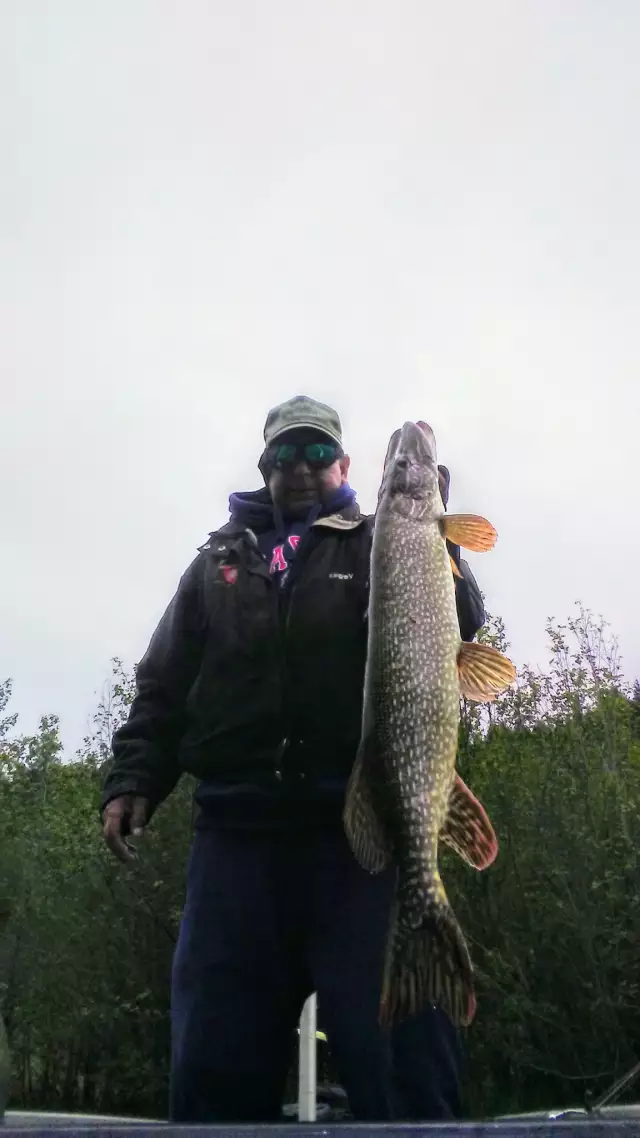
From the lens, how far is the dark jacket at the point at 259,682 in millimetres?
2689

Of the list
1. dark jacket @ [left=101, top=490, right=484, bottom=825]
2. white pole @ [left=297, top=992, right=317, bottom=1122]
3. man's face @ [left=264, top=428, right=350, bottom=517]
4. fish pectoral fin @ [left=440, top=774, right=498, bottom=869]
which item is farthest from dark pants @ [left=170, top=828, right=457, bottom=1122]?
white pole @ [left=297, top=992, right=317, bottom=1122]

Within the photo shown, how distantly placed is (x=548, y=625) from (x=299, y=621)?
37.6 ft

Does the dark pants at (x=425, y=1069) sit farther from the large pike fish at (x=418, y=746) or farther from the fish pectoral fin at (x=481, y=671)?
the fish pectoral fin at (x=481, y=671)

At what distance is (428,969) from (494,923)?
798 cm

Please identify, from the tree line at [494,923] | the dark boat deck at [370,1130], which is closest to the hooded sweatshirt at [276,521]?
the dark boat deck at [370,1130]

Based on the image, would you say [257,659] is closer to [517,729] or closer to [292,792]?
[292,792]

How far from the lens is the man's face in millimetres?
3205

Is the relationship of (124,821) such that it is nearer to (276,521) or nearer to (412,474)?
(276,521)

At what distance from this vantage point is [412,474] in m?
2.74

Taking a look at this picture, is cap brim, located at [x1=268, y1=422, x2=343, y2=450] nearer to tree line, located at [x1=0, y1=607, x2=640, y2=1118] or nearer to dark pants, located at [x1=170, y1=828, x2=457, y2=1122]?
dark pants, located at [x1=170, y1=828, x2=457, y2=1122]

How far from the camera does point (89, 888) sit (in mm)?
11180

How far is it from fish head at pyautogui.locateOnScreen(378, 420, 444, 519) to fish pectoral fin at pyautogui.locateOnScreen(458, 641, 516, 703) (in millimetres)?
374

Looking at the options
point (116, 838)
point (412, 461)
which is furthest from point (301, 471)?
point (116, 838)

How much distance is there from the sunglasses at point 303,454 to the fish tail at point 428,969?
145cm
